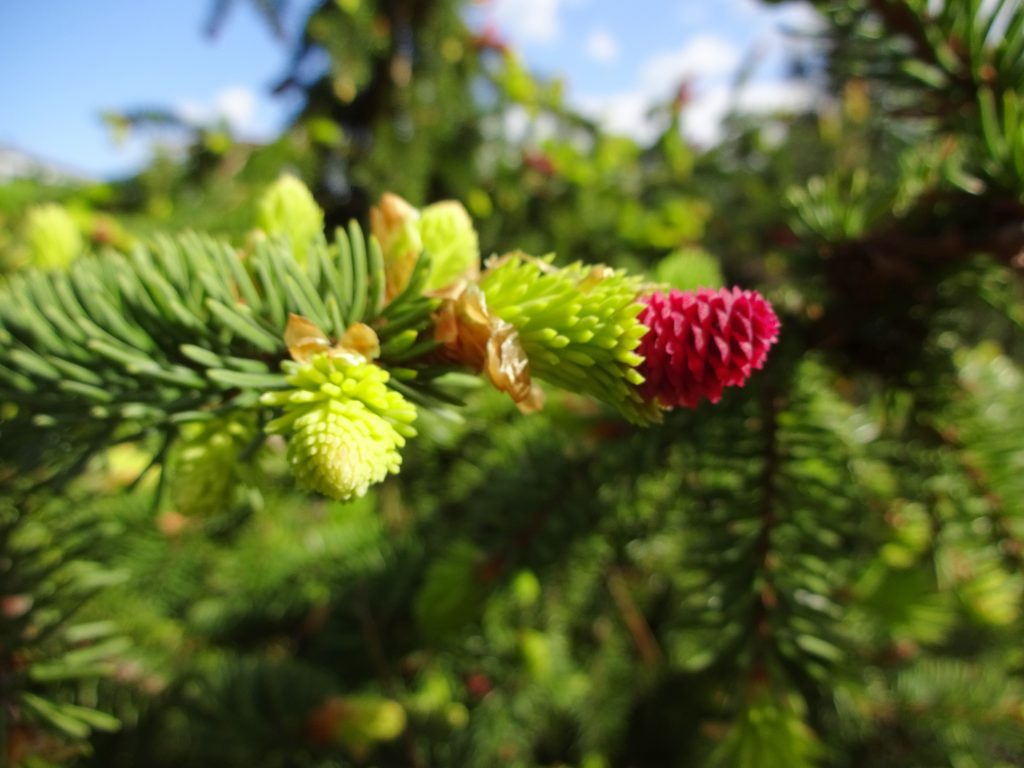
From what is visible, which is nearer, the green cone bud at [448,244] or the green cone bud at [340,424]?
the green cone bud at [340,424]

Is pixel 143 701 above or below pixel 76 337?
below

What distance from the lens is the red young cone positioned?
1.05ft

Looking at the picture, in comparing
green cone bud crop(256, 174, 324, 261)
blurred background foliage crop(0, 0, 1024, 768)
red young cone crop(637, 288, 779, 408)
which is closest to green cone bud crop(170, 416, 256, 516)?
blurred background foliage crop(0, 0, 1024, 768)

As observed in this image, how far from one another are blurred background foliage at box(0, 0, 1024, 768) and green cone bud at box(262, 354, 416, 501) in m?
0.08

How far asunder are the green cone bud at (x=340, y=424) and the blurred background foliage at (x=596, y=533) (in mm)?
83

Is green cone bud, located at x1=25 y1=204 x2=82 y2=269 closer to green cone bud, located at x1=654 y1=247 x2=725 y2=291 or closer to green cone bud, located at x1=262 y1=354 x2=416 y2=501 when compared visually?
green cone bud, located at x1=262 y1=354 x2=416 y2=501

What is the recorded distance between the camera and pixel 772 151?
1.96 meters

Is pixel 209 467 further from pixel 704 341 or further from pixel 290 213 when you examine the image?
pixel 704 341

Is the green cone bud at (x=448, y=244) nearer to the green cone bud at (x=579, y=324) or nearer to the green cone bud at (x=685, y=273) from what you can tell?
the green cone bud at (x=579, y=324)

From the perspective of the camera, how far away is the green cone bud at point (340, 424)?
305mm

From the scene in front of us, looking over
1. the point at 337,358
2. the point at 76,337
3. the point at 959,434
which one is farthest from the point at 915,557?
the point at 76,337

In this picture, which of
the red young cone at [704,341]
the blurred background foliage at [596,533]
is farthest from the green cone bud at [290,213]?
the red young cone at [704,341]

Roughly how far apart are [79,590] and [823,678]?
0.60m

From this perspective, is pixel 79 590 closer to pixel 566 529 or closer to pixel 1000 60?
pixel 566 529
